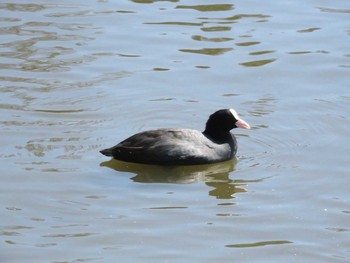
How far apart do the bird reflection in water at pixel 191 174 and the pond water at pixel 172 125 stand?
0.06 feet

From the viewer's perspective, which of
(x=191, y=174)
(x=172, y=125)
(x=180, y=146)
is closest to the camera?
(x=191, y=174)

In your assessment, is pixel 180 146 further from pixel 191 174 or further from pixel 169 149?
pixel 191 174

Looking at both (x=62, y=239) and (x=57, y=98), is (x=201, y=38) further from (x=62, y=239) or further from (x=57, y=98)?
(x=62, y=239)

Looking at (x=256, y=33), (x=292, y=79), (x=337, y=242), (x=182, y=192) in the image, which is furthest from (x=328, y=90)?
(x=337, y=242)

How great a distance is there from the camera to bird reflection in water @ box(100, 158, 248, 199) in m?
10.4

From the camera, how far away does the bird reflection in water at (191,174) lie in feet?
34.1

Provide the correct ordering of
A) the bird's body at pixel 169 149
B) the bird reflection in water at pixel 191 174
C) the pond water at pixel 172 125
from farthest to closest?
1. the bird's body at pixel 169 149
2. the bird reflection in water at pixel 191 174
3. the pond water at pixel 172 125

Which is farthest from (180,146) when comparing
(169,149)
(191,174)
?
(191,174)

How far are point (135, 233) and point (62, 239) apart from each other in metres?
0.59

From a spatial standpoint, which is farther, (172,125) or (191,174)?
(172,125)

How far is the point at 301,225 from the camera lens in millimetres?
9258

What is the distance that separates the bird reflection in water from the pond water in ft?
0.06

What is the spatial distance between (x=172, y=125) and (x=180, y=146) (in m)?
0.92

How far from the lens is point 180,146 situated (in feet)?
35.8
